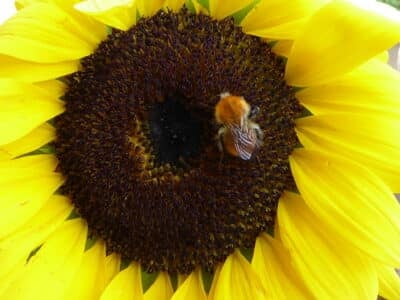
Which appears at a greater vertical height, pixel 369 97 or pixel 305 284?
pixel 369 97

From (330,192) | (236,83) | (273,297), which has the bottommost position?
(273,297)

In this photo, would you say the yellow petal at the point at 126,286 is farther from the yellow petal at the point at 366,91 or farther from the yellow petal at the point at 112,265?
the yellow petal at the point at 366,91

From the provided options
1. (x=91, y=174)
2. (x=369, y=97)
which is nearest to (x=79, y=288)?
(x=91, y=174)

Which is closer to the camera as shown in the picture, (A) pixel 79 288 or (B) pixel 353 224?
(B) pixel 353 224

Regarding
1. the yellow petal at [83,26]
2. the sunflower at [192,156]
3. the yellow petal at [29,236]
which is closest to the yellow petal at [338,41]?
the sunflower at [192,156]

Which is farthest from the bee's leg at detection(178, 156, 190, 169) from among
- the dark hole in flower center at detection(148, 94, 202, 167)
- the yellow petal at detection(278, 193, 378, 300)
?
the yellow petal at detection(278, 193, 378, 300)

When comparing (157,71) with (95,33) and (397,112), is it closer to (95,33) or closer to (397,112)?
(95,33)
